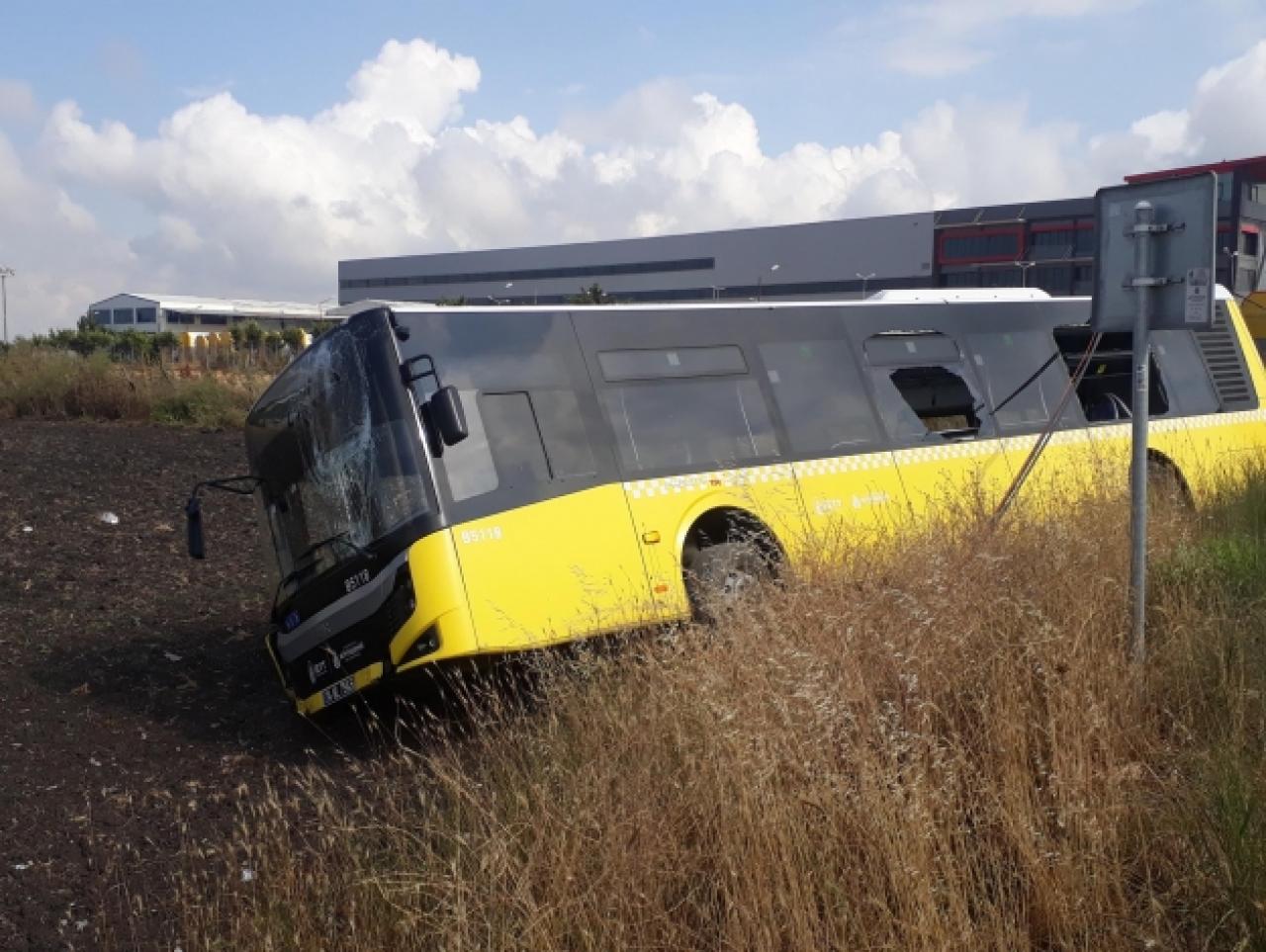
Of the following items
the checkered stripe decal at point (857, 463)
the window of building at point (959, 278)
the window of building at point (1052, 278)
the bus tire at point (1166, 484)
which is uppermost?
the window of building at point (959, 278)

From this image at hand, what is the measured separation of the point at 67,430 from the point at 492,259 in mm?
49724

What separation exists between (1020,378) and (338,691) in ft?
22.3

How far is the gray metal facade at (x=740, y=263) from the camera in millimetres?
58556

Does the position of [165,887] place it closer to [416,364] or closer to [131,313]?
[416,364]

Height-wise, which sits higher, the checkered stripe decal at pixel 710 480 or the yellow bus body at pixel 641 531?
the checkered stripe decal at pixel 710 480

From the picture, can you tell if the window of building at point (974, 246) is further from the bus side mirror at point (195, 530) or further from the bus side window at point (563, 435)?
the bus side mirror at point (195, 530)

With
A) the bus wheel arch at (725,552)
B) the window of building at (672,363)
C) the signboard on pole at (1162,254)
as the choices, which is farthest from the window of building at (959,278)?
the signboard on pole at (1162,254)

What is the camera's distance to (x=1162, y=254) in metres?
6.67

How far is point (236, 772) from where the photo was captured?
8109 millimetres

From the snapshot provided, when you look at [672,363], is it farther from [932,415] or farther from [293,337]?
[293,337]

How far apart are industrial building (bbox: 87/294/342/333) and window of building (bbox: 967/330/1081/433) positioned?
8348 cm

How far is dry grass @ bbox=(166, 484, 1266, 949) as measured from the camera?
4.36 meters

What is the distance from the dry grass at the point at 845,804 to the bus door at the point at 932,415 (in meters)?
4.50

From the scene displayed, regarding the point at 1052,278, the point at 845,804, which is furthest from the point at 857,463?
the point at 1052,278
